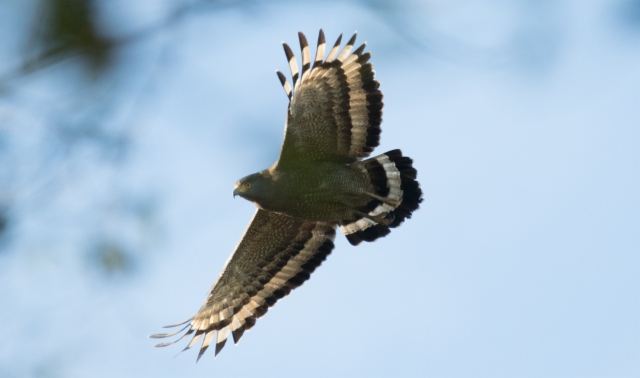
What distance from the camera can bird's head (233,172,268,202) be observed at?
8.30 metres

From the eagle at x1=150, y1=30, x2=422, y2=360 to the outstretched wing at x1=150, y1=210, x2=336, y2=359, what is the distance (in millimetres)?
12

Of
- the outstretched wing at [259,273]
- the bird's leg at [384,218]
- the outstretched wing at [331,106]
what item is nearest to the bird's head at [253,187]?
the outstretched wing at [331,106]

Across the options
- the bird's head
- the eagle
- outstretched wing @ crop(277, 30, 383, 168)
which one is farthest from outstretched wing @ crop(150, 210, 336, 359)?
outstretched wing @ crop(277, 30, 383, 168)

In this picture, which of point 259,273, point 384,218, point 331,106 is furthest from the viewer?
point 259,273

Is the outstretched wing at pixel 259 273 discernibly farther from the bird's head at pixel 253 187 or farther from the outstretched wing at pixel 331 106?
the outstretched wing at pixel 331 106

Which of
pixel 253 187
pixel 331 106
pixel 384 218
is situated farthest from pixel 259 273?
pixel 331 106

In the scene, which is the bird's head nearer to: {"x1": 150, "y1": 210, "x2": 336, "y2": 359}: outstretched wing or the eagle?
the eagle

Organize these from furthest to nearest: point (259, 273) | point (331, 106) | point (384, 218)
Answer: point (259, 273) → point (384, 218) → point (331, 106)

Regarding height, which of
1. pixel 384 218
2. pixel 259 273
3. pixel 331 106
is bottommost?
pixel 384 218

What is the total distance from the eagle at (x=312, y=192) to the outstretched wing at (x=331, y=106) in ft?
0.03

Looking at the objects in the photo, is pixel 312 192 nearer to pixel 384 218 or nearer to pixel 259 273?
pixel 384 218

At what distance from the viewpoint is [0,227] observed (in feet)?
15.6

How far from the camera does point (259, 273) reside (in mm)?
9328

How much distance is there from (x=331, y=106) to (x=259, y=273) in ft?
7.61
